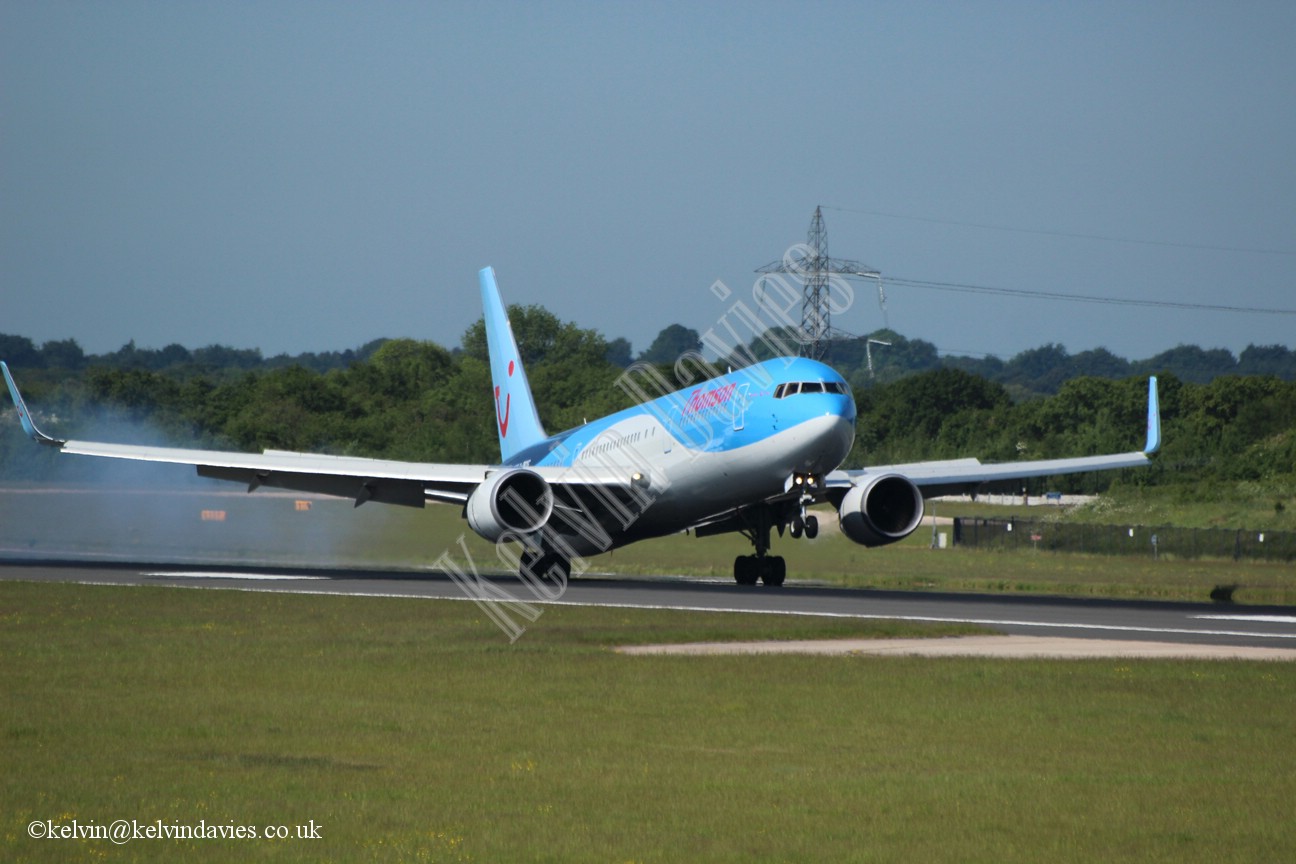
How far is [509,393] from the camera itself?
1944 inches

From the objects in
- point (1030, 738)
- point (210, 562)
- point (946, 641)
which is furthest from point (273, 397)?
point (1030, 738)

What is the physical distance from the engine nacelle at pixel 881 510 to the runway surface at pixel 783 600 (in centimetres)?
139

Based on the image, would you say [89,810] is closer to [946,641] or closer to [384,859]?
[384,859]

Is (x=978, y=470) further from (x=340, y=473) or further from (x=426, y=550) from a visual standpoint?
(x=340, y=473)

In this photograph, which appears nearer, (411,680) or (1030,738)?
(1030,738)

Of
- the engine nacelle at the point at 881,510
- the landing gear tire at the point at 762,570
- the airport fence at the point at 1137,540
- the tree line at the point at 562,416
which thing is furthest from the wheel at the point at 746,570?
the tree line at the point at 562,416

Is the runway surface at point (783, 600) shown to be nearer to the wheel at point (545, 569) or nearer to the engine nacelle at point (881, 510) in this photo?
the wheel at point (545, 569)

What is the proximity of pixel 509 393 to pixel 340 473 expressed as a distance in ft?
35.7

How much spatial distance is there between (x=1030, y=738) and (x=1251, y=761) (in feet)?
6.77

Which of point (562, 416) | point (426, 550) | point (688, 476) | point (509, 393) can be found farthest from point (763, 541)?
point (562, 416)

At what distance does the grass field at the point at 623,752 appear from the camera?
11.3 metres

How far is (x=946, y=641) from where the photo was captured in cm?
2467

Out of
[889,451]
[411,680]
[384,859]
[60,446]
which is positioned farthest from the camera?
[889,451]

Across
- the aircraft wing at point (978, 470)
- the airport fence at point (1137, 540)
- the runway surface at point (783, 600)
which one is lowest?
the runway surface at point (783, 600)
